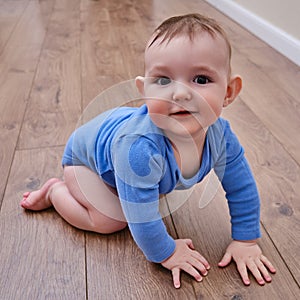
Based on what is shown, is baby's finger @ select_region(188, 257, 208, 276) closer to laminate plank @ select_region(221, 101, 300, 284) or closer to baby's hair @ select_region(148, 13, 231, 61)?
laminate plank @ select_region(221, 101, 300, 284)

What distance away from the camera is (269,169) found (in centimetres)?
103

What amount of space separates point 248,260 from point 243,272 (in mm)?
30

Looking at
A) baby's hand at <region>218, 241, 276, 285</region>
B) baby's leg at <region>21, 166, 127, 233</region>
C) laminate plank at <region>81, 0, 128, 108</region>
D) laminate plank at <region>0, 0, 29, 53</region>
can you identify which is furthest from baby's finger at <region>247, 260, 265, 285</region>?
laminate plank at <region>0, 0, 29, 53</region>

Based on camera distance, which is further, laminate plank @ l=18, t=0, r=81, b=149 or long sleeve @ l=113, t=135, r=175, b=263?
laminate plank @ l=18, t=0, r=81, b=149

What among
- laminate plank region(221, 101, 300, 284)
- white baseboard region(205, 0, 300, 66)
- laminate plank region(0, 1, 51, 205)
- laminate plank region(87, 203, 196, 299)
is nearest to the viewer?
laminate plank region(87, 203, 196, 299)

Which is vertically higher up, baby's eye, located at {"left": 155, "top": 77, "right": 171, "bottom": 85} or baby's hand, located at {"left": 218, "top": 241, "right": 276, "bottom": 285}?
baby's eye, located at {"left": 155, "top": 77, "right": 171, "bottom": 85}

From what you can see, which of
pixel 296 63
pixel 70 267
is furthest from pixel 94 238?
pixel 296 63

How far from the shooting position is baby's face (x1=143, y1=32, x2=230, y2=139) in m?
0.60

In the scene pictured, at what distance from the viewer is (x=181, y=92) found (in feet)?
1.99

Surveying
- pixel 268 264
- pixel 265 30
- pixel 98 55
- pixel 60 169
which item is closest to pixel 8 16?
pixel 98 55

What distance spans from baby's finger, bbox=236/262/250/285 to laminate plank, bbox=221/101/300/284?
0.08 m

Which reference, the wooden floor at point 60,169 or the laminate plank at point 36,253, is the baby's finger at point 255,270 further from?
the laminate plank at point 36,253

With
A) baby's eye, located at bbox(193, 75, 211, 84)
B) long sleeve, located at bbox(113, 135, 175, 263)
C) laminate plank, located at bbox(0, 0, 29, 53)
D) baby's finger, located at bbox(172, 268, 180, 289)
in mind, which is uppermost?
baby's eye, located at bbox(193, 75, 211, 84)

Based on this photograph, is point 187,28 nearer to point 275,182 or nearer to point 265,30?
point 275,182
